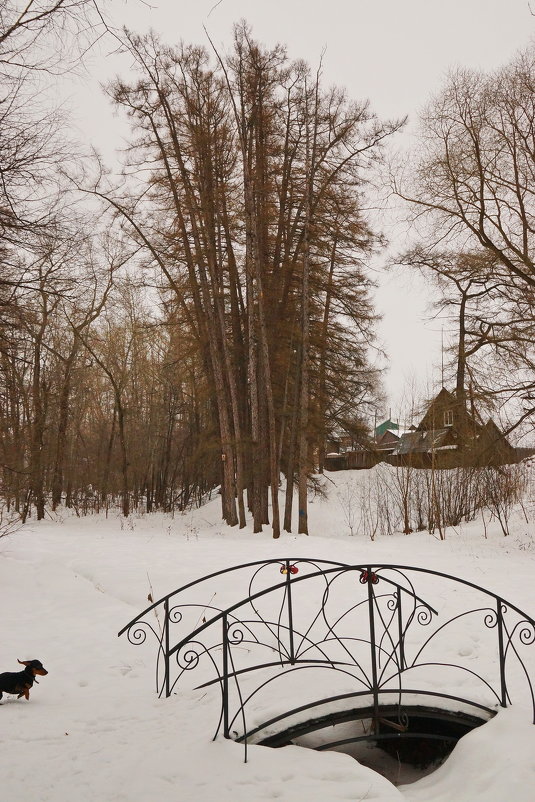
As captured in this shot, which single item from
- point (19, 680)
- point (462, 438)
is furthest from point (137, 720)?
point (462, 438)

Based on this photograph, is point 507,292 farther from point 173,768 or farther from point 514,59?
point 173,768

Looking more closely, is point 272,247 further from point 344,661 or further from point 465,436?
point 344,661

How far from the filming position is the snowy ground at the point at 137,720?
12.8ft

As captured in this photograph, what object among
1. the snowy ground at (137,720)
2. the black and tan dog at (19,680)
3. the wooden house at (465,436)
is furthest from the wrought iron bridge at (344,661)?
the wooden house at (465,436)

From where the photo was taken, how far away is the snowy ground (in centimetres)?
391

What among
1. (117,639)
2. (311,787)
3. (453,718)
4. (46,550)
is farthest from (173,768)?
(46,550)

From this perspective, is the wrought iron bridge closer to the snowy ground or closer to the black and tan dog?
the snowy ground

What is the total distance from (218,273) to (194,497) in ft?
43.0

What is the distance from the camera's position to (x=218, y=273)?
1636 cm

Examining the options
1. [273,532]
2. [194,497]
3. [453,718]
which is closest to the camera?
[453,718]

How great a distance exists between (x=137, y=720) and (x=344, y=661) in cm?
236

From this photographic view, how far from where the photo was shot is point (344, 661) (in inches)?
262

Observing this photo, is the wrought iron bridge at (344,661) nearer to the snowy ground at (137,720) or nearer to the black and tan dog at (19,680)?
the snowy ground at (137,720)

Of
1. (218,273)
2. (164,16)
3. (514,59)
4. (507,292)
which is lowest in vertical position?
(164,16)
